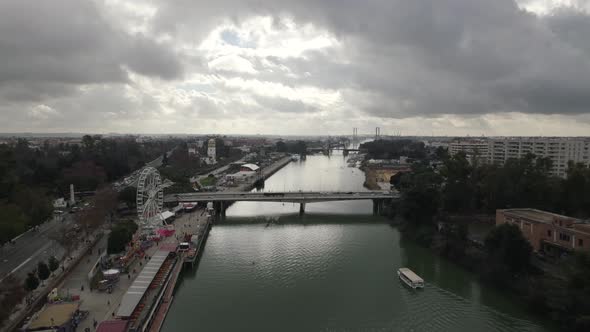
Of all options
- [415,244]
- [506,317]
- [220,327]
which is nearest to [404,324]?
[506,317]

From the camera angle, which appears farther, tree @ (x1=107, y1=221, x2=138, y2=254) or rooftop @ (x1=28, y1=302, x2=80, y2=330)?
tree @ (x1=107, y1=221, x2=138, y2=254)

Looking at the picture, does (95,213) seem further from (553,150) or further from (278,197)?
(553,150)

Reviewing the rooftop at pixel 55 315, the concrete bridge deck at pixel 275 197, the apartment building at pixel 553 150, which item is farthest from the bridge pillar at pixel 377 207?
the rooftop at pixel 55 315

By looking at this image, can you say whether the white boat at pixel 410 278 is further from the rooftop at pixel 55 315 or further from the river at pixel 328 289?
the rooftop at pixel 55 315

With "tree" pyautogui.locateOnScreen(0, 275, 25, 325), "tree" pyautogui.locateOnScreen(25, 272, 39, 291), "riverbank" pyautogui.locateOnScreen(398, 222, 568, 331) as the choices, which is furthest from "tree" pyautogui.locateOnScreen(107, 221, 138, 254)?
"riverbank" pyautogui.locateOnScreen(398, 222, 568, 331)

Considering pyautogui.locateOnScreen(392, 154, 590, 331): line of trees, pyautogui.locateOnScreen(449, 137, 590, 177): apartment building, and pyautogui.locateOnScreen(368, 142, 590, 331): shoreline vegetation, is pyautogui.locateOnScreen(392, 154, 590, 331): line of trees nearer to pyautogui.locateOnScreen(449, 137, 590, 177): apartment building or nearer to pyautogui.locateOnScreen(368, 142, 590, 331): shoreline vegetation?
pyautogui.locateOnScreen(368, 142, 590, 331): shoreline vegetation

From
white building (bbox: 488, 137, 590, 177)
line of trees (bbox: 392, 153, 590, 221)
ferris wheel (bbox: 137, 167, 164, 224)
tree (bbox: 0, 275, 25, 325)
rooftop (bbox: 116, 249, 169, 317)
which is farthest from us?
white building (bbox: 488, 137, 590, 177)

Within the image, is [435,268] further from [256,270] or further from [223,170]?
[223,170]
